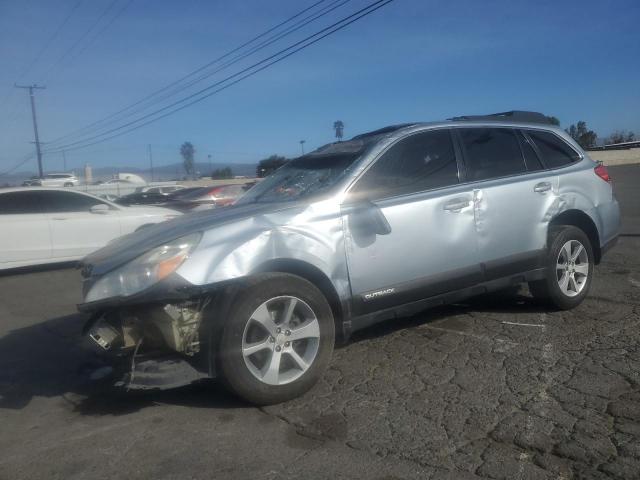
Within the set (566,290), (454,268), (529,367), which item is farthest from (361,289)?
(566,290)

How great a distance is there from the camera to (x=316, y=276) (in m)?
4.07

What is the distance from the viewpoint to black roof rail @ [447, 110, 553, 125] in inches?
216

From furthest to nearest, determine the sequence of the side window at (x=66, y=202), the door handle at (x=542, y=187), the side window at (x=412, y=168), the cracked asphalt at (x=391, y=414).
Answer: the side window at (x=66, y=202) < the door handle at (x=542, y=187) < the side window at (x=412, y=168) < the cracked asphalt at (x=391, y=414)

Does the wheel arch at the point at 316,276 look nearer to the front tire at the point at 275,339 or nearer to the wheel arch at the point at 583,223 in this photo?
the front tire at the point at 275,339

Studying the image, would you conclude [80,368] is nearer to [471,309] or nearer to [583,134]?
[471,309]

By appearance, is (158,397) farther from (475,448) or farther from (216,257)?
(475,448)

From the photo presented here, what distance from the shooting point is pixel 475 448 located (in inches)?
124

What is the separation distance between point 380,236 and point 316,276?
1.95 ft

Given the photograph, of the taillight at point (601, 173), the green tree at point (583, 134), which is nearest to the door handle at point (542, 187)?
the taillight at point (601, 173)

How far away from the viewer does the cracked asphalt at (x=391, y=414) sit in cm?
306

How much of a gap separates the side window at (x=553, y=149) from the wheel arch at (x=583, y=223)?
18.7 inches

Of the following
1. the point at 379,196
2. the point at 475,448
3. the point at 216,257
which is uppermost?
the point at 379,196

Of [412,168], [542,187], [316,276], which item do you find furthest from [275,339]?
[542,187]

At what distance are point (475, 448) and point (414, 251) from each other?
168cm
